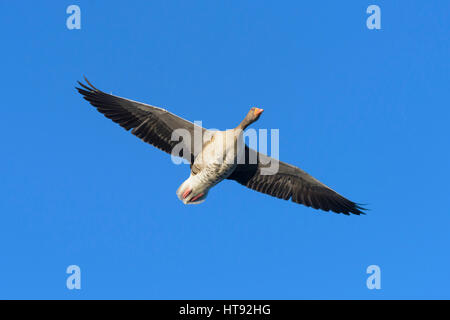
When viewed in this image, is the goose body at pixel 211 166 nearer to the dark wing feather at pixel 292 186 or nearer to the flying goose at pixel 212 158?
the flying goose at pixel 212 158

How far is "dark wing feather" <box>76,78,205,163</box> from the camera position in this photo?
14.3 metres

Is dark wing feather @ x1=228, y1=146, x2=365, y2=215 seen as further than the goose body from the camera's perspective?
Yes

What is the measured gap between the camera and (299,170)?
599 inches

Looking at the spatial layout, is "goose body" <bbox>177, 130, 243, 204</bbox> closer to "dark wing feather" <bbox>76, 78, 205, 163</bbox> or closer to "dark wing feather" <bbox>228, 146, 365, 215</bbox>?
"dark wing feather" <bbox>76, 78, 205, 163</bbox>

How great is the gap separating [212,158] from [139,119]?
7.69 feet

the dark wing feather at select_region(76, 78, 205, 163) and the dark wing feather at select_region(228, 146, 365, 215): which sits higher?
the dark wing feather at select_region(76, 78, 205, 163)

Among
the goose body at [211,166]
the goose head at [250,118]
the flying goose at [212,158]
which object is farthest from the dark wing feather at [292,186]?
the goose head at [250,118]

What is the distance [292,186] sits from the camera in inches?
618

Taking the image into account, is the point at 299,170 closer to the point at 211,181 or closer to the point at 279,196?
the point at 279,196

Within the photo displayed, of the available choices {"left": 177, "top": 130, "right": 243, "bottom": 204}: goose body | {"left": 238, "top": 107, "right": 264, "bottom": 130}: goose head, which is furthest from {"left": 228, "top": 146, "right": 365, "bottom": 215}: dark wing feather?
{"left": 238, "top": 107, "right": 264, "bottom": 130}: goose head

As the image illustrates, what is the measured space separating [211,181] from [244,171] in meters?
1.59

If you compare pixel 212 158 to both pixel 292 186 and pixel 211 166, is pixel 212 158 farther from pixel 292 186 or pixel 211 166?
pixel 292 186

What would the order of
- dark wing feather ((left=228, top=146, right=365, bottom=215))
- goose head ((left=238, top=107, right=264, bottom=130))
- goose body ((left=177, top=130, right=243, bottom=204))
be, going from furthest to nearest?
dark wing feather ((left=228, top=146, right=365, bottom=215))
goose head ((left=238, top=107, right=264, bottom=130))
goose body ((left=177, top=130, right=243, bottom=204))

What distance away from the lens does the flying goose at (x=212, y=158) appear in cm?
1382
